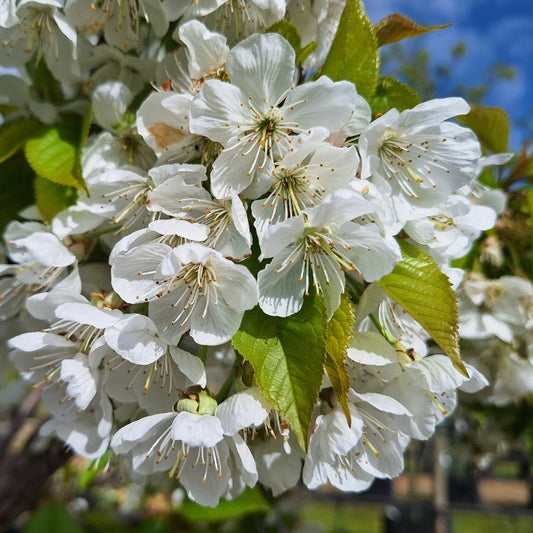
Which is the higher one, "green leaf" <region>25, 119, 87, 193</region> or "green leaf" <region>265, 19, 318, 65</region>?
"green leaf" <region>265, 19, 318, 65</region>

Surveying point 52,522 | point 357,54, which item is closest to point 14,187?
point 357,54

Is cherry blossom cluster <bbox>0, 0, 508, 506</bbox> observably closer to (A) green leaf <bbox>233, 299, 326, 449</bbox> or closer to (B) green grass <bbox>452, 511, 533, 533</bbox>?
(A) green leaf <bbox>233, 299, 326, 449</bbox>

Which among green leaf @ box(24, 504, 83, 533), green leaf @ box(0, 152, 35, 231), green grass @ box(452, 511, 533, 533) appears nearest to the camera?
green leaf @ box(0, 152, 35, 231)

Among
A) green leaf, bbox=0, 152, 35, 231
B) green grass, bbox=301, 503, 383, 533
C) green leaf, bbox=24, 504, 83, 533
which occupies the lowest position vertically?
green grass, bbox=301, 503, 383, 533

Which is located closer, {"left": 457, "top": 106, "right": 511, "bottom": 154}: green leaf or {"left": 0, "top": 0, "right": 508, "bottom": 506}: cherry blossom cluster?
{"left": 0, "top": 0, "right": 508, "bottom": 506}: cherry blossom cluster

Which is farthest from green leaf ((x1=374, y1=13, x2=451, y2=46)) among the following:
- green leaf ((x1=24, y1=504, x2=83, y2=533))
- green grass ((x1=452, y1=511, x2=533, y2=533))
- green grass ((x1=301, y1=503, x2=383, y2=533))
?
green grass ((x1=301, y1=503, x2=383, y2=533))

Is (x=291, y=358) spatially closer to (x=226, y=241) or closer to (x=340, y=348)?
(x=340, y=348)
